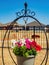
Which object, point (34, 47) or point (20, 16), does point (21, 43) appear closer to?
point (34, 47)

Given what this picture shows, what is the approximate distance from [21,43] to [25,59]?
433 millimetres

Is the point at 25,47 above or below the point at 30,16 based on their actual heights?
below

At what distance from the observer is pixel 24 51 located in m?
5.85

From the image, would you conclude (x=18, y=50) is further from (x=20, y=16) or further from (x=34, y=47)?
(x=20, y=16)

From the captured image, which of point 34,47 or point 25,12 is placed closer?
point 34,47

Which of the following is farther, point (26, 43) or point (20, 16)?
point (20, 16)

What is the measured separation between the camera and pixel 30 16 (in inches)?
266

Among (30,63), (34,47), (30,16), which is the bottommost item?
(30,63)

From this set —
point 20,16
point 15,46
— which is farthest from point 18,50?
point 20,16

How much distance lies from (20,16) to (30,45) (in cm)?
114

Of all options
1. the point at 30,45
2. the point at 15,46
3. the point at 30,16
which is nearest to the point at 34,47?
the point at 30,45

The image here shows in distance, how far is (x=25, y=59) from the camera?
585cm

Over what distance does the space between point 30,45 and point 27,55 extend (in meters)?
0.31

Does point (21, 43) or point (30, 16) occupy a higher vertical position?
point (30, 16)
